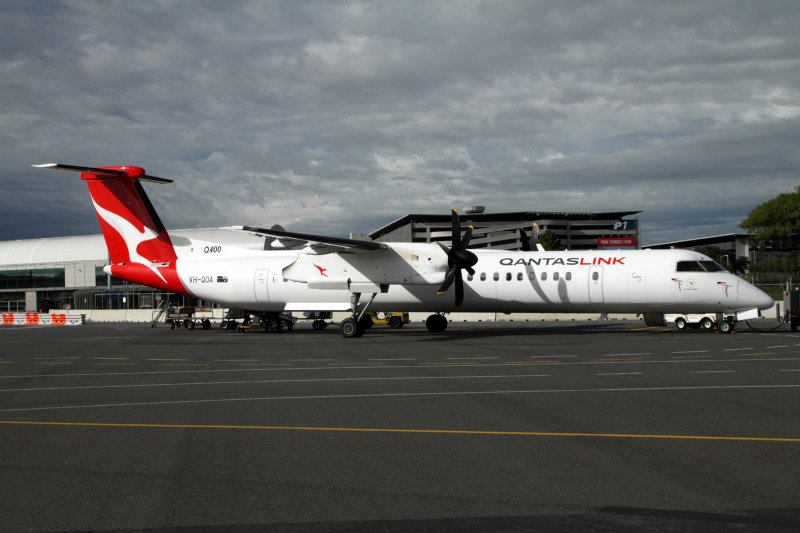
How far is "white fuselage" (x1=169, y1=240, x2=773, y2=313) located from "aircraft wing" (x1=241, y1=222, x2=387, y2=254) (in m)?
0.83

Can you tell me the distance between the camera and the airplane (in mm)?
24281

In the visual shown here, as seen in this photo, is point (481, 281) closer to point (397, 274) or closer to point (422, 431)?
point (397, 274)

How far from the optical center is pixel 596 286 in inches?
975

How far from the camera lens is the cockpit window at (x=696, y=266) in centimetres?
2422

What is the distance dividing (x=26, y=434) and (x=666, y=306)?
22273mm

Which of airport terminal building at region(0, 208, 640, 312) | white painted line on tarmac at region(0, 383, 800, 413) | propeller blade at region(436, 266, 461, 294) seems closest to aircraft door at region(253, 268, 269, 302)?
propeller blade at region(436, 266, 461, 294)

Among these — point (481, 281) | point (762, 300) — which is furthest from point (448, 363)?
point (762, 300)

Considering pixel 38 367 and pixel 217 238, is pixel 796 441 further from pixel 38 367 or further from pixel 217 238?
pixel 217 238

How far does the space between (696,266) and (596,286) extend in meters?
3.80

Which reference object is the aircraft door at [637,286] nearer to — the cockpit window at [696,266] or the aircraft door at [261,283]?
the cockpit window at [696,266]

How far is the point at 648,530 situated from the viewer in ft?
15.0

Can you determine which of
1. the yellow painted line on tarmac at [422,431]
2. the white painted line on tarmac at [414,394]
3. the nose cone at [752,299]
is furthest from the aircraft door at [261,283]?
the yellow painted line on tarmac at [422,431]

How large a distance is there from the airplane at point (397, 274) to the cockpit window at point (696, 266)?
39mm

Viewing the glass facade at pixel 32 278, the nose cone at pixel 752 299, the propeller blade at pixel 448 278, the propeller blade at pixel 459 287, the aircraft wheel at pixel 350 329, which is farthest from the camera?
the glass facade at pixel 32 278
